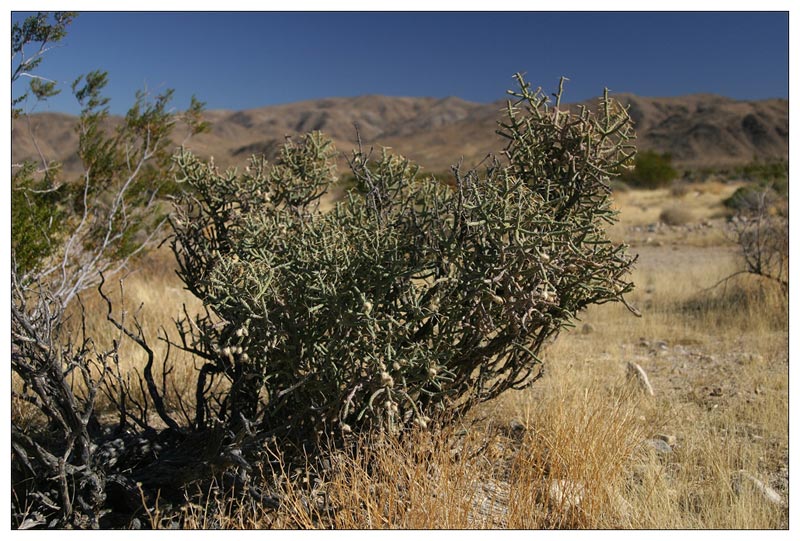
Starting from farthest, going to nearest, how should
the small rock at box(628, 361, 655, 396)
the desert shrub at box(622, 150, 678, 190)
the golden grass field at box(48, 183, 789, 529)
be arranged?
the desert shrub at box(622, 150, 678, 190), the small rock at box(628, 361, 655, 396), the golden grass field at box(48, 183, 789, 529)

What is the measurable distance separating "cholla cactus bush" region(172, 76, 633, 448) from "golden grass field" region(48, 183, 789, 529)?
25 centimetres

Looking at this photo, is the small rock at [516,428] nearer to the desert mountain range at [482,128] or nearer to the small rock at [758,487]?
the small rock at [758,487]

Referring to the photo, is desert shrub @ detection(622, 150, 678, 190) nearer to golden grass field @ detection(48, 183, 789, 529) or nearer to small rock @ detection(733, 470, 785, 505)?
golden grass field @ detection(48, 183, 789, 529)

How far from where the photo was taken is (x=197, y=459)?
10.3 ft

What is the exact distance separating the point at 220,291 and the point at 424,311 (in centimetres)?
77

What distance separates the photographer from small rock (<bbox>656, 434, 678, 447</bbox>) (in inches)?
154

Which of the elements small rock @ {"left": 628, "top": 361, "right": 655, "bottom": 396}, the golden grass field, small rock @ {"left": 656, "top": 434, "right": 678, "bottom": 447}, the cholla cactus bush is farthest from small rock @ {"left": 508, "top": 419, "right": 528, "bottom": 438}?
small rock @ {"left": 628, "top": 361, "right": 655, "bottom": 396}

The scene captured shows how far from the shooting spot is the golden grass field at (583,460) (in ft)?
9.04

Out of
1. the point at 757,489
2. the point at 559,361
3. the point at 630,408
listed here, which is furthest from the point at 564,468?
the point at 559,361

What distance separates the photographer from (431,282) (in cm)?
289

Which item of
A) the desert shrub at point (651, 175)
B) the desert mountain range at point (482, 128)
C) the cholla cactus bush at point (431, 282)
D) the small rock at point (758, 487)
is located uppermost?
the desert mountain range at point (482, 128)

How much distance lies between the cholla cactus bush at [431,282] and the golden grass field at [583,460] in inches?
9.7

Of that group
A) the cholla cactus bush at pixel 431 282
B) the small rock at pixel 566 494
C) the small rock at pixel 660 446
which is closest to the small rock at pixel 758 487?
the small rock at pixel 660 446

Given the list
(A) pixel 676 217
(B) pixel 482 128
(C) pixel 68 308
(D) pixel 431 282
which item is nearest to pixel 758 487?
(D) pixel 431 282
